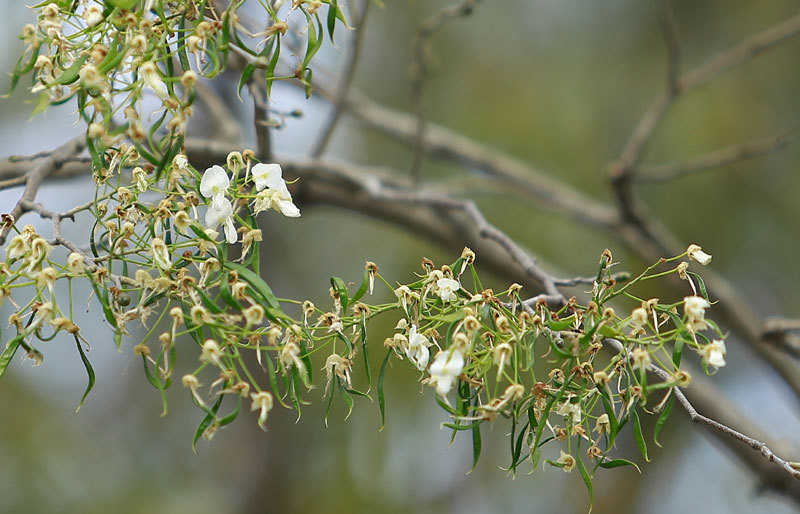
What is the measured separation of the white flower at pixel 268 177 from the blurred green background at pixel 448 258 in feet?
7.17

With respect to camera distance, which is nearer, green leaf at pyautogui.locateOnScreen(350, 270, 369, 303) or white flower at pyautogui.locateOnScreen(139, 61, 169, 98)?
white flower at pyautogui.locateOnScreen(139, 61, 169, 98)

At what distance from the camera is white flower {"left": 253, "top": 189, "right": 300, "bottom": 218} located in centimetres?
78

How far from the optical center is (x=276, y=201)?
0.79 metres

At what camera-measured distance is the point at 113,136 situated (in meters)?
0.66

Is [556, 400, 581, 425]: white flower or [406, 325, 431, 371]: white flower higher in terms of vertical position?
[406, 325, 431, 371]: white flower

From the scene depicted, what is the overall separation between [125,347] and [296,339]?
242 centimetres

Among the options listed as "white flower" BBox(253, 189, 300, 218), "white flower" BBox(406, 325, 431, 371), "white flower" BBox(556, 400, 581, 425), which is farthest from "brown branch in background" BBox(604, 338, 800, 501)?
"white flower" BBox(253, 189, 300, 218)

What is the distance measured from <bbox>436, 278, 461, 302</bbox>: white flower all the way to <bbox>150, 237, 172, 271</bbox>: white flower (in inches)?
10.4

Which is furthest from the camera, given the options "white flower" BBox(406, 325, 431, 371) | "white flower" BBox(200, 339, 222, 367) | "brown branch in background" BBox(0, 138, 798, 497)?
"brown branch in background" BBox(0, 138, 798, 497)

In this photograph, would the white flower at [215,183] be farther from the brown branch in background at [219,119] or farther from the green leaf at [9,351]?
the brown branch in background at [219,119]

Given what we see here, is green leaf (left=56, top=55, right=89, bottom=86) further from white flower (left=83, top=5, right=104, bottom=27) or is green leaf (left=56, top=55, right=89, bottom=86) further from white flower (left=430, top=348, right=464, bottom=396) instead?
white flower (left=430, top=348, right=464, bottom=396)

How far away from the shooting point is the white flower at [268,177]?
80cm

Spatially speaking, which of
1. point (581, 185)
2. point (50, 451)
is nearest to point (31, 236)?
point (581, 185)

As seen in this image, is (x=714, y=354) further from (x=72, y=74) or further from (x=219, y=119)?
(x=219, y=119)
